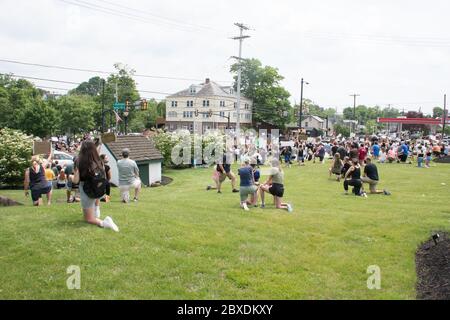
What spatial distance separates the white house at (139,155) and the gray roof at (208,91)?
57.1 m

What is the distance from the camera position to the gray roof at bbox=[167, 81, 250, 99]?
273 feet

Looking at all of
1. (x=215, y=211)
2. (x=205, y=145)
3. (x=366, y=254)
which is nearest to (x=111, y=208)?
(x=215, y=211)

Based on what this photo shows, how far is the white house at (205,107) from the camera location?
273 feet

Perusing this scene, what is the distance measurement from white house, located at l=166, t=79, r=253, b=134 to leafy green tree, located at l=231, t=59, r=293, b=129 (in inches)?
120

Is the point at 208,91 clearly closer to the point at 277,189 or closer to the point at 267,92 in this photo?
the point at 267,92

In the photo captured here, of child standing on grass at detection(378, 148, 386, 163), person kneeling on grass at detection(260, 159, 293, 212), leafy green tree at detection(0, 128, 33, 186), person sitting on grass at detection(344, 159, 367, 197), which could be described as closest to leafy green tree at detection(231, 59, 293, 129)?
child standing on grass at detection(378, 148, 386, 163)

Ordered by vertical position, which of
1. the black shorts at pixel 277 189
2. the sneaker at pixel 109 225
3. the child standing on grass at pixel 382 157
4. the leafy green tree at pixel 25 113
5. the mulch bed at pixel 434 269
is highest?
the leafy green tree at pixel 25 113

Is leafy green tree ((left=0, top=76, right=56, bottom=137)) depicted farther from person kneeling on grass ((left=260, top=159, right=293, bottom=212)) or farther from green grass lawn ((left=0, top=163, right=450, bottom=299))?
person kneeling on grass ((left=260, top=159, right=293, bottom=212))

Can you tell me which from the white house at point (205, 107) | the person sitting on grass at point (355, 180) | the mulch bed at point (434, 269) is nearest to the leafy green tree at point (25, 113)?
the white house at point (205, 107)

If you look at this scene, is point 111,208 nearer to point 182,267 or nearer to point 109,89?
point 182,267

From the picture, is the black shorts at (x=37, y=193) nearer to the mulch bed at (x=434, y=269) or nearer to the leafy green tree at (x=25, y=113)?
the mulch bed at (x=434, y=269)

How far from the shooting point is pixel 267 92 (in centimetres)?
8219

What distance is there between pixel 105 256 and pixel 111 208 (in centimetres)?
418

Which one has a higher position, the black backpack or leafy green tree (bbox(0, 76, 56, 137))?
leafy green tree (bbox(0, 76, 56, 137))
